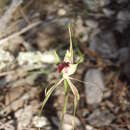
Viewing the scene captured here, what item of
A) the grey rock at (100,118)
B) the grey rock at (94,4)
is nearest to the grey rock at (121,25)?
→ the grey rock at (94,4)

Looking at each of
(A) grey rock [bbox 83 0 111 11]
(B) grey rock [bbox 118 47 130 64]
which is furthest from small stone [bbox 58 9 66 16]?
(B) grey rock [bbox 118 47 130 64]

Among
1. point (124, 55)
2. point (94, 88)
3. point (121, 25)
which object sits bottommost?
point (94, 88)

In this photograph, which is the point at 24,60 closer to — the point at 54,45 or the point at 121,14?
the point at 54,45

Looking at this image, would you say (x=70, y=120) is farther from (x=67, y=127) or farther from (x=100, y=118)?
(x=100, y=118)

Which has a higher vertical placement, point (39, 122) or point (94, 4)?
point (94, 4)

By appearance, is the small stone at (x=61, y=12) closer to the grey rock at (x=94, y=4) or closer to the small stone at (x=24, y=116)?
the grey rock at (x=94, y=4)

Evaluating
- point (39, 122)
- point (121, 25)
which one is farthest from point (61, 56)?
point (39, 122)

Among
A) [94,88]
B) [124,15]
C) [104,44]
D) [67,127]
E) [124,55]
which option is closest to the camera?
[67,127]

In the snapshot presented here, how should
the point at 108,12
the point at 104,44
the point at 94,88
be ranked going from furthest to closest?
1. the point at 108,12
2. the point at 104,44
3. the point at 94,88
